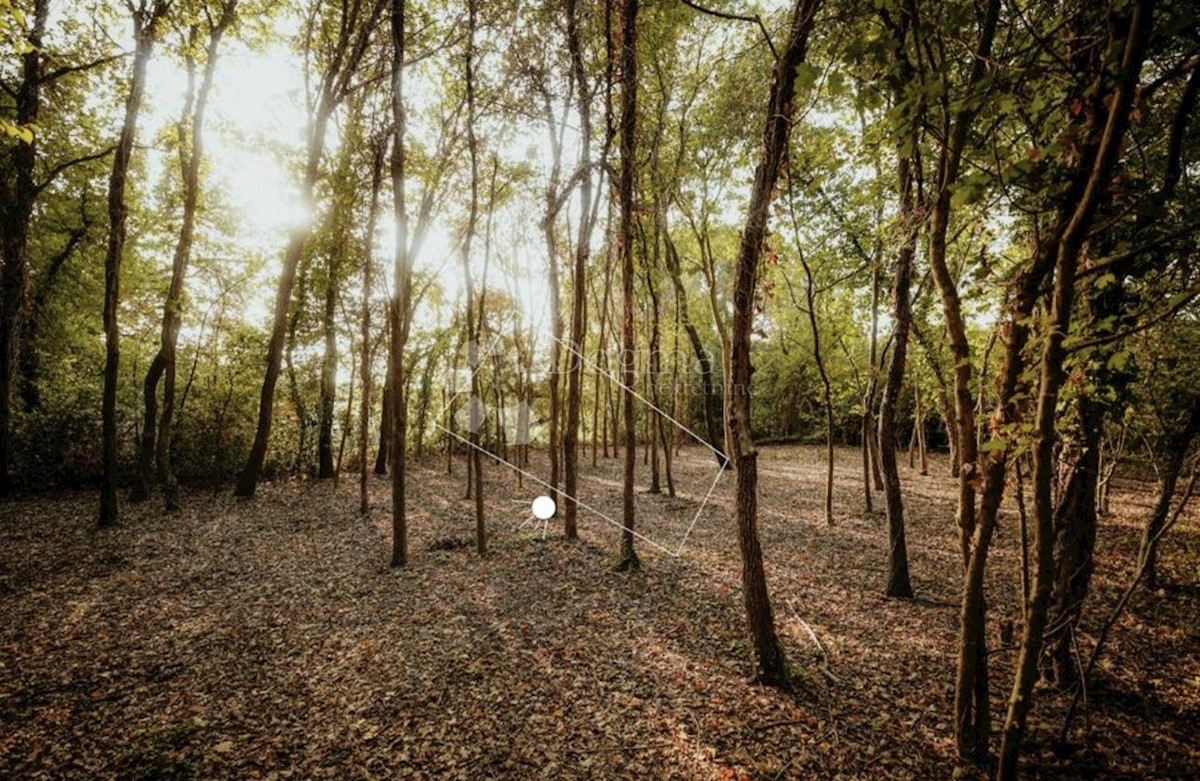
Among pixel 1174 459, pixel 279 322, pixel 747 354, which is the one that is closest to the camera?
pixel 747 354

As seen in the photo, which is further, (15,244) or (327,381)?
(327,381)

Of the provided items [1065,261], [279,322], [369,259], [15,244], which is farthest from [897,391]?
[15,244]

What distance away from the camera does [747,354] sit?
5172 mm

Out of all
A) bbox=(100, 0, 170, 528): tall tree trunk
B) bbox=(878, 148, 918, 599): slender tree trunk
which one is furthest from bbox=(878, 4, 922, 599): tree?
bbox=(100, 0, 170, 528): tall tree trunk

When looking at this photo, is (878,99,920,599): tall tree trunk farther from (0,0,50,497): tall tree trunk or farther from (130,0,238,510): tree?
(0,0,50,497): tall tree trunk

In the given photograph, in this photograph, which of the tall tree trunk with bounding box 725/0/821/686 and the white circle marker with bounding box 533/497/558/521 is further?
the white circle marker with bounding box 533/497/558/521

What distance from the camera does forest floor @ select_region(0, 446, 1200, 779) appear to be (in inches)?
170

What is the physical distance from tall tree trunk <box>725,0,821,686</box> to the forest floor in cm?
55

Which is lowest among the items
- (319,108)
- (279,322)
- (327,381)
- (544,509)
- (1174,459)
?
(544,509)

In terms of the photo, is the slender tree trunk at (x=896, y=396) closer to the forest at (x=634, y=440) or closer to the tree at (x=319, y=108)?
the forest at (x=634, y=440)

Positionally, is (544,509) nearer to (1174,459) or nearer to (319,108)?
(1174,459)

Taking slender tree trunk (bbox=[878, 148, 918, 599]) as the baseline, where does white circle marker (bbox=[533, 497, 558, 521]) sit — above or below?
below

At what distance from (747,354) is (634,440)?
15.5 feet

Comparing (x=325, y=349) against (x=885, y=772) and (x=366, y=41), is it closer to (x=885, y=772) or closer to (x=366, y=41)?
(x=366, y=41)
